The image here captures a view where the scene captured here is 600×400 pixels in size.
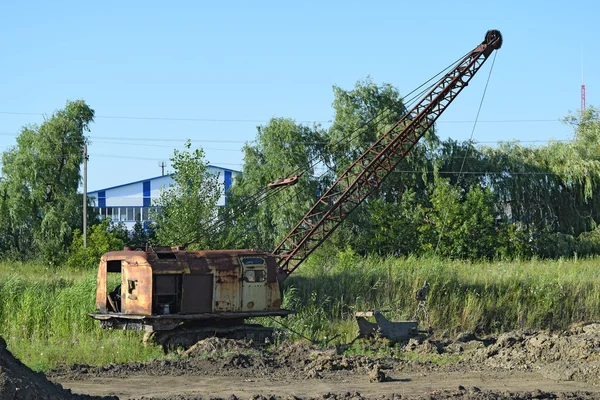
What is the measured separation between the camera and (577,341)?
16.4 meters

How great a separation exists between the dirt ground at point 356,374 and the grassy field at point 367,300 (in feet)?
11.4

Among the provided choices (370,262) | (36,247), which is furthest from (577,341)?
(36,247)

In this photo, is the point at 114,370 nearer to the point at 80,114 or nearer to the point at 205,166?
the point at 205,166

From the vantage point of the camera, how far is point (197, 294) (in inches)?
755

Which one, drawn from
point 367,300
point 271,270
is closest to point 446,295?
point 367,300

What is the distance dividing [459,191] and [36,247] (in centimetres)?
2187

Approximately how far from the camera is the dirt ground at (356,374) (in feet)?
42.3

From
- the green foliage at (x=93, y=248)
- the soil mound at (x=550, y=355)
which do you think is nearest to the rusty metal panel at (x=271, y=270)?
the soil mound at (x=550, y=355)

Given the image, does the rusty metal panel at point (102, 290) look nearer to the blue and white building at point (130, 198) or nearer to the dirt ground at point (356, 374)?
the dirt ground at point (356, 374)

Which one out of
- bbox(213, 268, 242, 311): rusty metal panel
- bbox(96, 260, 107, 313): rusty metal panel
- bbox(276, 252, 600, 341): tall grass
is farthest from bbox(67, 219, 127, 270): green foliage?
bbox(213, 268, 242, 311): rusty metal panel

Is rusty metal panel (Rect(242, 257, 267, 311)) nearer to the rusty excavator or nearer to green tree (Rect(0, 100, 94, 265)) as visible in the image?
the rusty excavator

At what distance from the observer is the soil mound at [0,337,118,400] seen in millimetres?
8828

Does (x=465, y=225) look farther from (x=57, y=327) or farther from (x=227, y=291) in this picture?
(x=57, y=327)

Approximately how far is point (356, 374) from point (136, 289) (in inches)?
251
